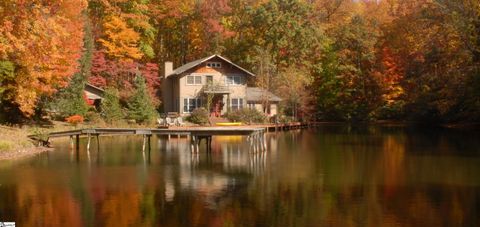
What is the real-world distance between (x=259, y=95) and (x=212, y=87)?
20.6ft

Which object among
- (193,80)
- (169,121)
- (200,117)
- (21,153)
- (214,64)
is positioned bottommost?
(21,153)

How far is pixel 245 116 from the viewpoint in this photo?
62.6 meters

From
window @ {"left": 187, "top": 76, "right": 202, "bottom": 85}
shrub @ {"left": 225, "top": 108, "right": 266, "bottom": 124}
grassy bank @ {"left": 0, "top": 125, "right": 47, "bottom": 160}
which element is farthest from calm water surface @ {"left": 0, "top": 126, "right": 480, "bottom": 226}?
window @ {"left": 187, "top": 76, "right": 202, "bottom": 85}

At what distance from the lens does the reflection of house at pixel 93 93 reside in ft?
194

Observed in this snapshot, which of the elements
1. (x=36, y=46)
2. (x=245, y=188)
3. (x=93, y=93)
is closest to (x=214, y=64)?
(x=93, y=93)

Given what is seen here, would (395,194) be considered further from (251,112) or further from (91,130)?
(251,112)

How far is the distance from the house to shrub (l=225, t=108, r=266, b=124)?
2300mm

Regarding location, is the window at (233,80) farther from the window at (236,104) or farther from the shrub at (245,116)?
the shrub at (245,116)

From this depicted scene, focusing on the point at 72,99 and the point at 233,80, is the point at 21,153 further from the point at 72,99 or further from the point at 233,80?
the point at 233,80

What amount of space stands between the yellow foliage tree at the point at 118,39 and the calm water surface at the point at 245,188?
82.2ft

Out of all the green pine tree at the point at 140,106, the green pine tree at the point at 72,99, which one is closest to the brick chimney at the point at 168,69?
the green pine tree at the point at 140,106

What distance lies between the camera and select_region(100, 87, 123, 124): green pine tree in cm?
5438

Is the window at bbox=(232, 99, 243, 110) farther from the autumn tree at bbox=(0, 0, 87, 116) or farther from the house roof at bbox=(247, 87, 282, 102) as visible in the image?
the autumn tree at bbox=(0, 0, 87, 116)

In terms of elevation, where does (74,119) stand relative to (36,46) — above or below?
below
